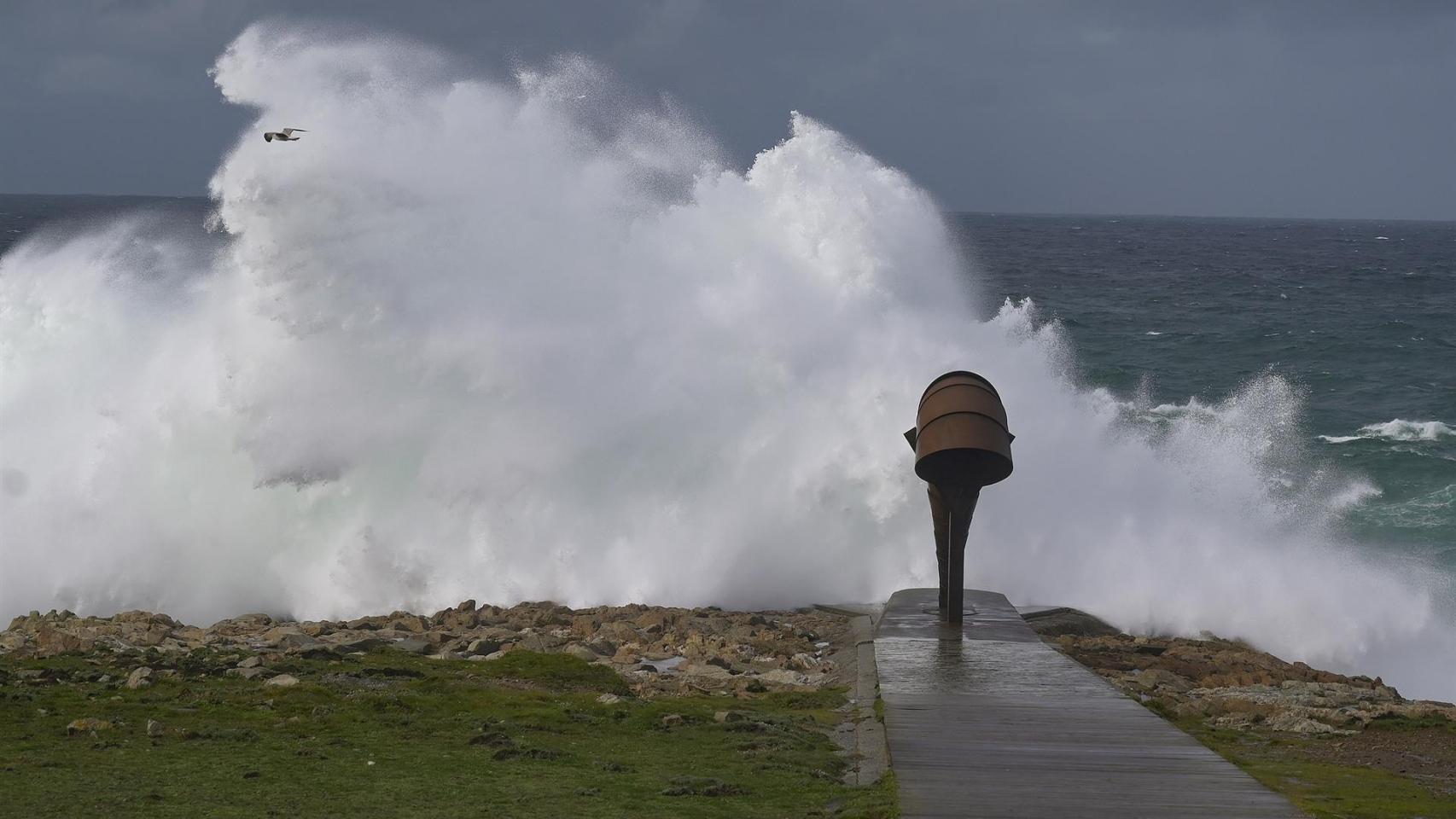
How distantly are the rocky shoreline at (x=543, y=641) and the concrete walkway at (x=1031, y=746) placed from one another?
164 centimetres

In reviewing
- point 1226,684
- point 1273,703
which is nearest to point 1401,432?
point 1226,684

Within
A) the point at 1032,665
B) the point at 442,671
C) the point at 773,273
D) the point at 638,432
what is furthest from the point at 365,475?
the point at 1032,665

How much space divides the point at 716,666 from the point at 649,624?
2.55 m

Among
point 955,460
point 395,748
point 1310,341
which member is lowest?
point 395,748

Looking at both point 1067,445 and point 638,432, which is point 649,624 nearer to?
point 638,432

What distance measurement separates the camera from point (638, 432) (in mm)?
22672

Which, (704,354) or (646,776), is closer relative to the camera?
(646,776)

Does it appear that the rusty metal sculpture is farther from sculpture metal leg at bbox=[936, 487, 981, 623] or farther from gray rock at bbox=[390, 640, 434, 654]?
gray rock at bbox=[390, 640, 434, 654]

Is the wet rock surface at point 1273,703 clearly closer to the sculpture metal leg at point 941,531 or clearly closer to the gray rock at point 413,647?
the sculpture metal leg at point 941,531

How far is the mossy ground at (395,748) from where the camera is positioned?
27.0ft

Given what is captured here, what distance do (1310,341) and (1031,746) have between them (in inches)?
1878

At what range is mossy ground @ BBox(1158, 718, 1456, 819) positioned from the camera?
9102mm

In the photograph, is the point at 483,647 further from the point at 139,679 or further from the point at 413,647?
the point at 139,679

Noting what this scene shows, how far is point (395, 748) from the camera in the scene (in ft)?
32.4
